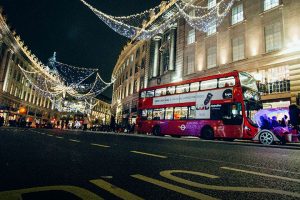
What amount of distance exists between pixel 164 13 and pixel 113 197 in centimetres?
3472

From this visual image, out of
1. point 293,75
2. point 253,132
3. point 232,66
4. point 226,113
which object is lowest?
point 253,132

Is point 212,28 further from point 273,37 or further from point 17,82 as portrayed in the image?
point 17,82

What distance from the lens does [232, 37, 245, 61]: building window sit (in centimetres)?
2243

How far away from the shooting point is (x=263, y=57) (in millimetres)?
20203

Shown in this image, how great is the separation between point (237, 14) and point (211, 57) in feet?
16.1

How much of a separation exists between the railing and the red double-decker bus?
17.4 feet

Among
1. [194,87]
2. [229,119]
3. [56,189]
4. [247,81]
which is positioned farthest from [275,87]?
[56,189]

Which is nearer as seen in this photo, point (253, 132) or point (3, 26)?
point (253, 132)

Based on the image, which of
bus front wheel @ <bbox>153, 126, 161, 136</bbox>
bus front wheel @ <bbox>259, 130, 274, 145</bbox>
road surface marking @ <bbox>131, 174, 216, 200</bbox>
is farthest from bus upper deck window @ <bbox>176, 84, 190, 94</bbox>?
road surface marking @ <bbox>131, 174, 216, 200</bbox>

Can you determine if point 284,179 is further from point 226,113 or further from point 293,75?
point 293,75

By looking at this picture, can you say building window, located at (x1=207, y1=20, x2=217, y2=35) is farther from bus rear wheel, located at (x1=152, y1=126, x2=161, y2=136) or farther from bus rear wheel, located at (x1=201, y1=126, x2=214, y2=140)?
bus rear wheel, located at (x1=201, y1=126, x2=214, y2=140)

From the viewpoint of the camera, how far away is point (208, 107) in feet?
51.7

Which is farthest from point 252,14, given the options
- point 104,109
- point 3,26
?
point 104,109

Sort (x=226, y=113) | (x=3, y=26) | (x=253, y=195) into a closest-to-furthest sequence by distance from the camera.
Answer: (x=253, y=195), (x=226, y=113), (x=3, y=26)
